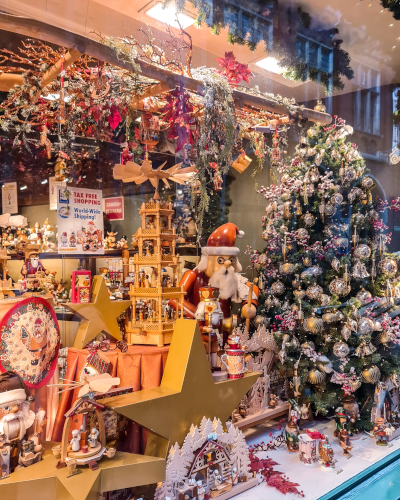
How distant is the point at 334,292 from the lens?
3.21 meters

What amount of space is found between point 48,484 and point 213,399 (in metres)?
0.96

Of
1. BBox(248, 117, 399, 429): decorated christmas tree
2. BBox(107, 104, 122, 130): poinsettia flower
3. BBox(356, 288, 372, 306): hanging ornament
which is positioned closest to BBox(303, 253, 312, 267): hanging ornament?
BBox(248, 117, 399, 429): decorated christmas tree

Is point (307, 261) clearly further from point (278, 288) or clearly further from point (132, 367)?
point (132, 367)

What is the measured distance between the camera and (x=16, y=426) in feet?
6.07

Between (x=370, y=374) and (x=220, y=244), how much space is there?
1.57 metres

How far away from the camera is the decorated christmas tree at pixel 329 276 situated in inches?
125

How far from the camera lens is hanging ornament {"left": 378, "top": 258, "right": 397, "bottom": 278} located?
3375 mm

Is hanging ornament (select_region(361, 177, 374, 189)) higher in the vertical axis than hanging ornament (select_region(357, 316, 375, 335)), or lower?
higher

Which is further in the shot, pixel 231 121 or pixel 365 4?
pixel 365 4

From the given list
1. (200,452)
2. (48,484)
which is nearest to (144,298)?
(200,452)

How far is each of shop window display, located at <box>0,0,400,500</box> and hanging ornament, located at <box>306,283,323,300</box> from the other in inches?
0.8

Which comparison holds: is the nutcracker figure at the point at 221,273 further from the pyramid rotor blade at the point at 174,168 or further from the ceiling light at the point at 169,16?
the ceiling light at the point at 169,16

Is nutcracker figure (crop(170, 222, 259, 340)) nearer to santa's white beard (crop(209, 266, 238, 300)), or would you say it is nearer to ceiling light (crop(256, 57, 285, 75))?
santa's white beard (crop(209, 266, 238, 300))

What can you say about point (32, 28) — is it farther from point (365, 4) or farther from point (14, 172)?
point (365, 4)
